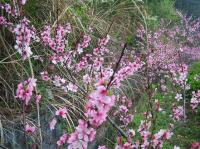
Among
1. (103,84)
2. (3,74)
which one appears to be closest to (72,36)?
(3,74)

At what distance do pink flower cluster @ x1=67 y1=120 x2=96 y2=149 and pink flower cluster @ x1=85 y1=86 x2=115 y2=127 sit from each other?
0.17 ft

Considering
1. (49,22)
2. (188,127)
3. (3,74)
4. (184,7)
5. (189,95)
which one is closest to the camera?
(3,74)

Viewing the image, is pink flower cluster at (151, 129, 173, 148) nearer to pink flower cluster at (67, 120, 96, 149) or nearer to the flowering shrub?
the flowering shrub

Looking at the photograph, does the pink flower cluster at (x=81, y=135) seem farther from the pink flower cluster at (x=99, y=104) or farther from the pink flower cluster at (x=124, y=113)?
the pink flower cluster at (x=124, y=113)

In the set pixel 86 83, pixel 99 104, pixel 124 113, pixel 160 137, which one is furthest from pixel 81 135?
pixel 124 113

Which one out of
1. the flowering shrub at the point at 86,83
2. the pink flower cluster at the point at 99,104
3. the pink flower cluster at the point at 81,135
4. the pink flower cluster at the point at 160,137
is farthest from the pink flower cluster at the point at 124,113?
the pink flower cluster at the point at 99,104

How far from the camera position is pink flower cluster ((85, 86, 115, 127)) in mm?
1464

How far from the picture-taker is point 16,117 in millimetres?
3229

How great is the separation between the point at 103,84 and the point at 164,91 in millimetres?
7463

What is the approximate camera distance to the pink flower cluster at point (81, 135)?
1692 millimetres

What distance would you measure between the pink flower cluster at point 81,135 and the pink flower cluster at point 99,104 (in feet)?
0.17

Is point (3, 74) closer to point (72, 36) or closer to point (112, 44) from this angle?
point (72, 36)

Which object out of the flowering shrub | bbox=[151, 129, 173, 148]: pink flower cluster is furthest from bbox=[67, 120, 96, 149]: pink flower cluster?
bbox=[151, 129, 173, 148]: pink flower cluster

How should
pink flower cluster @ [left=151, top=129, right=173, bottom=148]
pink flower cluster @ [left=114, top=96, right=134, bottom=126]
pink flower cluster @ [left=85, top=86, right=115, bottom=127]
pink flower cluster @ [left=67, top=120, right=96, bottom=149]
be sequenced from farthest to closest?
pink flower cluster @ [left=114, top=96, right=134, bottom=126] → pink flower cluster @ [left=151, top=129, right=173, bottom=148] → pink flower cluster @ [left=67, top=120, right=96, bottom=149] → pink flower cluster @ [left=85, top=86, right=115, bottom=127]
